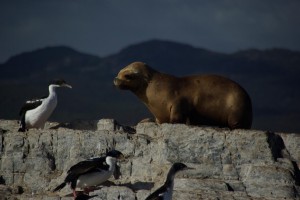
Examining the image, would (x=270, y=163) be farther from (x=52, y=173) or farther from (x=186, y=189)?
(x=52, y=173)

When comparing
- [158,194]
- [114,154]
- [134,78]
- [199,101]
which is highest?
[134,78]

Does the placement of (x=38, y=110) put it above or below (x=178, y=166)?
above

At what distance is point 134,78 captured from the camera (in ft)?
90.1

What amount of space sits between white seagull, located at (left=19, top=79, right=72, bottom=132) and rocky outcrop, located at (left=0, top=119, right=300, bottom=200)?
102 cm

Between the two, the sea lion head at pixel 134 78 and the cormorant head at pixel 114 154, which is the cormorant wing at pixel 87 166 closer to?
the cormorant head at pixel 114 154

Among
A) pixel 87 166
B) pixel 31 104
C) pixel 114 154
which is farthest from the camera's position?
pixel 31 104

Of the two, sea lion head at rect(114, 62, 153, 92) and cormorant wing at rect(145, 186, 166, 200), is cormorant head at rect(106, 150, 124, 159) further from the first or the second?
sea lion head at rect(114, 62, 153, 92)

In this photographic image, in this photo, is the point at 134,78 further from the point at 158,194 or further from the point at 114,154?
the point at 158,194

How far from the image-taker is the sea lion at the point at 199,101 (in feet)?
88.0

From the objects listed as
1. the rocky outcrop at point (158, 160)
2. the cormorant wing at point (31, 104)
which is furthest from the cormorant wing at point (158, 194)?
the cormorant wing at point (31, 104)

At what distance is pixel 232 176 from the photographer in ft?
80.4

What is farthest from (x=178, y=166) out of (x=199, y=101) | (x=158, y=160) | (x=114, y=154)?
(x=199, y=101)

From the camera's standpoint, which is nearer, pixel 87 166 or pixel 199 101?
pixel 87 166

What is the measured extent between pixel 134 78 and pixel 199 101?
1.64m
